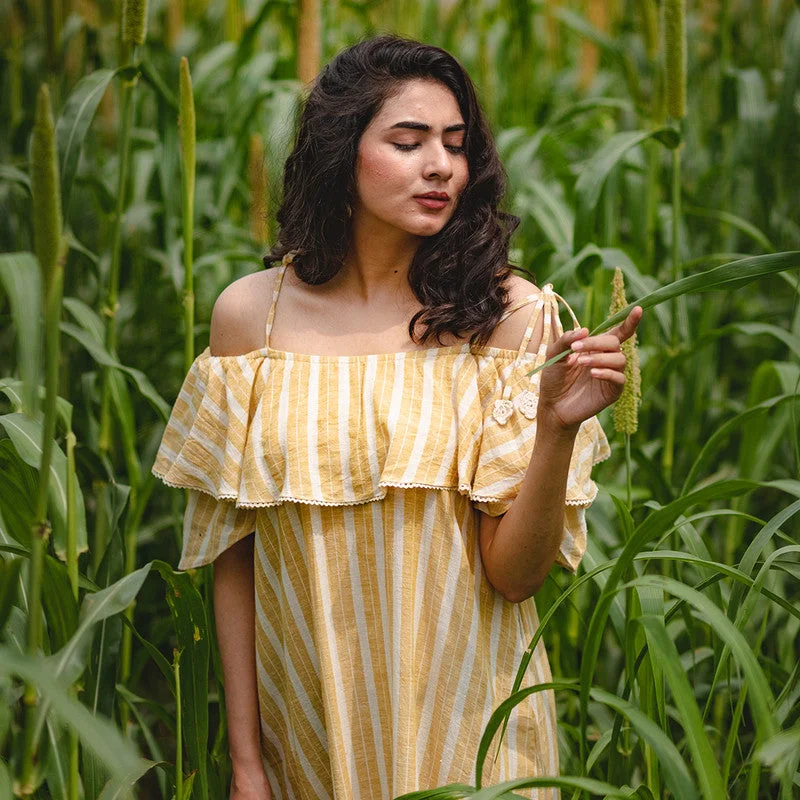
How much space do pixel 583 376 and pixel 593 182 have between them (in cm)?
67

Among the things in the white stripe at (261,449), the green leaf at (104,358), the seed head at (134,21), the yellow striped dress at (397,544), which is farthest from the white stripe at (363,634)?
the seed head at (134,21)

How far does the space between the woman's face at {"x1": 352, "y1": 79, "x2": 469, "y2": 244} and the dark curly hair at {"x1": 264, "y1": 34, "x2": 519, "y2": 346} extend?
0.03 meters

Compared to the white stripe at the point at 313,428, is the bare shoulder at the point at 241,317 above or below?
above

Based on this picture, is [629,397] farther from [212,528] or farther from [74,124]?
[74,124]

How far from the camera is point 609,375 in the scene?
112 cm

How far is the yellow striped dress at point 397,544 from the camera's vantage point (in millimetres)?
1357

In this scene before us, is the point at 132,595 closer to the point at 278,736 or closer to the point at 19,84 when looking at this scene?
the point at 278,736

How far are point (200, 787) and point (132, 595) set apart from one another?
366mm

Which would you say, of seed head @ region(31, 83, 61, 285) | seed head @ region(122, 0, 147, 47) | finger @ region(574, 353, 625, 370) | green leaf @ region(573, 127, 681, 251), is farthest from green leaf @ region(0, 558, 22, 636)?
green leaf @ region(573, 127, 681, 251)

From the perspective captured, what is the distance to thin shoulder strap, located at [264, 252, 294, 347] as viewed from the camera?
1.48 m

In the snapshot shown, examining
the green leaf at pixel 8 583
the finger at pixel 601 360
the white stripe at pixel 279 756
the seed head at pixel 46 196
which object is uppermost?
the seed head at pixel 46 196

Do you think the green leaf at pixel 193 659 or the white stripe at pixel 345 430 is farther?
the white stripe at pixel 345 430

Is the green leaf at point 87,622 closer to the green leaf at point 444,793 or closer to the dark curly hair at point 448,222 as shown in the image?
the green leaf at point 444,793

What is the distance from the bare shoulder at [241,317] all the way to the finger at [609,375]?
1.80ft
